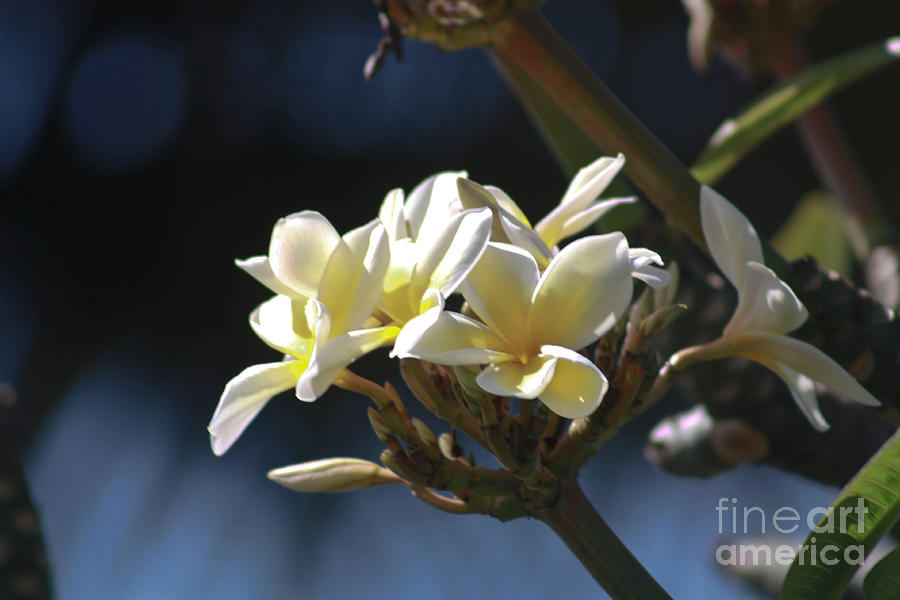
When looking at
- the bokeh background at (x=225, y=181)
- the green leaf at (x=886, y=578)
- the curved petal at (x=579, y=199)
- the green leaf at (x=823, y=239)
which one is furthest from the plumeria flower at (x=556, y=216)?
the bokeh background at (x=225, y=181)

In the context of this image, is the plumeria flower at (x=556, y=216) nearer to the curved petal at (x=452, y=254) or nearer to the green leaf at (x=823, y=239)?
the curved petal at (x=452, y=254)

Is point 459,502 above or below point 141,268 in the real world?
above

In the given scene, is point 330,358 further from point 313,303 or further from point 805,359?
point 805,359

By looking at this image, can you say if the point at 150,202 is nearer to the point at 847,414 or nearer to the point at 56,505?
the point at 56,505

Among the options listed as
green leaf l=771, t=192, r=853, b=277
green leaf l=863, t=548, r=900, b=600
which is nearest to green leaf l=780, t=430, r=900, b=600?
green leaf l=863, t=548, r=900, b=600

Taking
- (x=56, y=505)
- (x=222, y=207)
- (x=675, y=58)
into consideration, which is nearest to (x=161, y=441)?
(x=56, y=505)

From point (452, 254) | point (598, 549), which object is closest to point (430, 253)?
point (452, 254)

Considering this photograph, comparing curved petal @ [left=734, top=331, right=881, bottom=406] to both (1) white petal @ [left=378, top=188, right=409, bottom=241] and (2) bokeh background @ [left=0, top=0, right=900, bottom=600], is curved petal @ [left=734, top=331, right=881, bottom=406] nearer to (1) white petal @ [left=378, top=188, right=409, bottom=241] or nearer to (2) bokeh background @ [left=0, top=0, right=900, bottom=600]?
(1) white petal @ [left=378, top=188, right=409, bottom=241]
